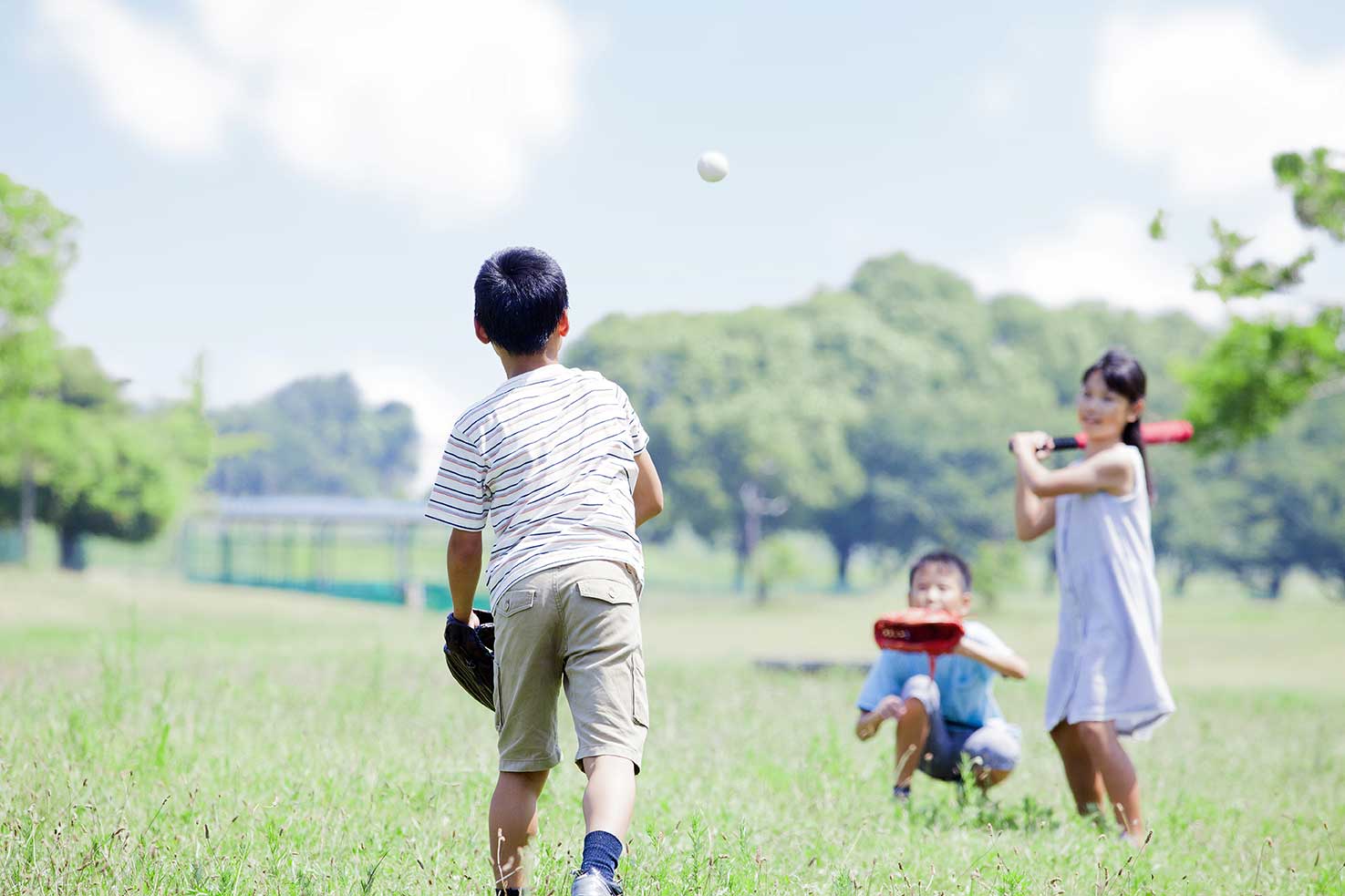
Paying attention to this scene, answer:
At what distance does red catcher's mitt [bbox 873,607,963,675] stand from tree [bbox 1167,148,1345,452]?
10349 millimetres

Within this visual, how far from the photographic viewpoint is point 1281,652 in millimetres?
22406

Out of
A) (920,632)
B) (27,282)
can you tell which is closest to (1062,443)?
(920,632)

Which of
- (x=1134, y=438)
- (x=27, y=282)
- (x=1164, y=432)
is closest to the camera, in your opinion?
(x=1134, y=438)

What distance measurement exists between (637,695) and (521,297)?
0.97 metres

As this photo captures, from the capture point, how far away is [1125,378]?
181 inches

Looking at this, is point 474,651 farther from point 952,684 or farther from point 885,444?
point 885,444

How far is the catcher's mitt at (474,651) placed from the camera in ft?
10.5

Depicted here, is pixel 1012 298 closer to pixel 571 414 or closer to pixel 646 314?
pixel 646 314

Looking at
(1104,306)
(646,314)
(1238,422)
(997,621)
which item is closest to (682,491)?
(646,314)

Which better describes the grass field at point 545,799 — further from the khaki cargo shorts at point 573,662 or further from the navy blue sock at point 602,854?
the khaki cargo shorts at point 573,662

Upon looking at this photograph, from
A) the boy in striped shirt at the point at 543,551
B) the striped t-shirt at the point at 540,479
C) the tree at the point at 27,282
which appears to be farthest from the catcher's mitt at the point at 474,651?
the tree at the point at 27,282

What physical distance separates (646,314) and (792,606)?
16.9 meters

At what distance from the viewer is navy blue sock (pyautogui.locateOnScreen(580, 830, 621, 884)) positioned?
281cm

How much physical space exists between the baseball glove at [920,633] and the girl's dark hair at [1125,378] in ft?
2.90
